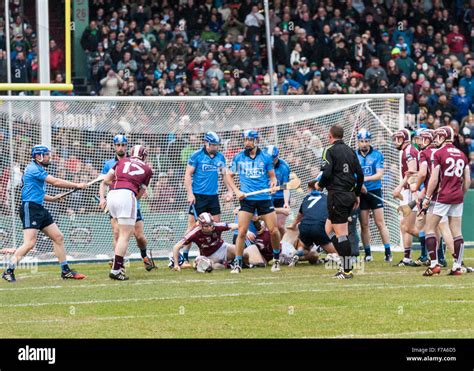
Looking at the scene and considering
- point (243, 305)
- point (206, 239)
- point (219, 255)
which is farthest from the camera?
point (219, 255)

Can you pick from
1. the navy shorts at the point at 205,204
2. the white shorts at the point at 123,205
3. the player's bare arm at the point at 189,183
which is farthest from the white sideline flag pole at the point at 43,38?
the white shorts at the point at 123,205

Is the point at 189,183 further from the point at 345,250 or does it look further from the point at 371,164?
the point at 345,250

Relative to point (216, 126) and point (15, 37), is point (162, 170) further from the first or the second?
point (15, 37)

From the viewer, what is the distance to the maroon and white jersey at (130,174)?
50.0ft

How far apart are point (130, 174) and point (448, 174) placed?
4.06 meters

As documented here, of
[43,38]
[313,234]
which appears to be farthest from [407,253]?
[43,38]

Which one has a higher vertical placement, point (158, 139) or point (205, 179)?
point (158, 139)

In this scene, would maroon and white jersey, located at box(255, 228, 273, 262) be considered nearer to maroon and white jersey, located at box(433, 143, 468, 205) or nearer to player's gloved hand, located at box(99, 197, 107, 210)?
player's gloved hand, located at box(99, 197, 107, 210)

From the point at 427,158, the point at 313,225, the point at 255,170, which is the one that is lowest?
the point at 313,225

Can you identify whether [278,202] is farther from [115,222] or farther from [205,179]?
[115,222]

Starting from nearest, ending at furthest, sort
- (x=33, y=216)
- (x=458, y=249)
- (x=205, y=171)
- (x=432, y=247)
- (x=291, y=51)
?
1. (x=432, y=247)
2. (x=458, y=249)
3. (x=33, y=216)
4. (x=205, y=171)
5. (x=291, y=51)

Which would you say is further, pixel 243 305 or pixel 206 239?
pixel 206 239

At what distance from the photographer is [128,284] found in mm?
14531

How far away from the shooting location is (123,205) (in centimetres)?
1502
